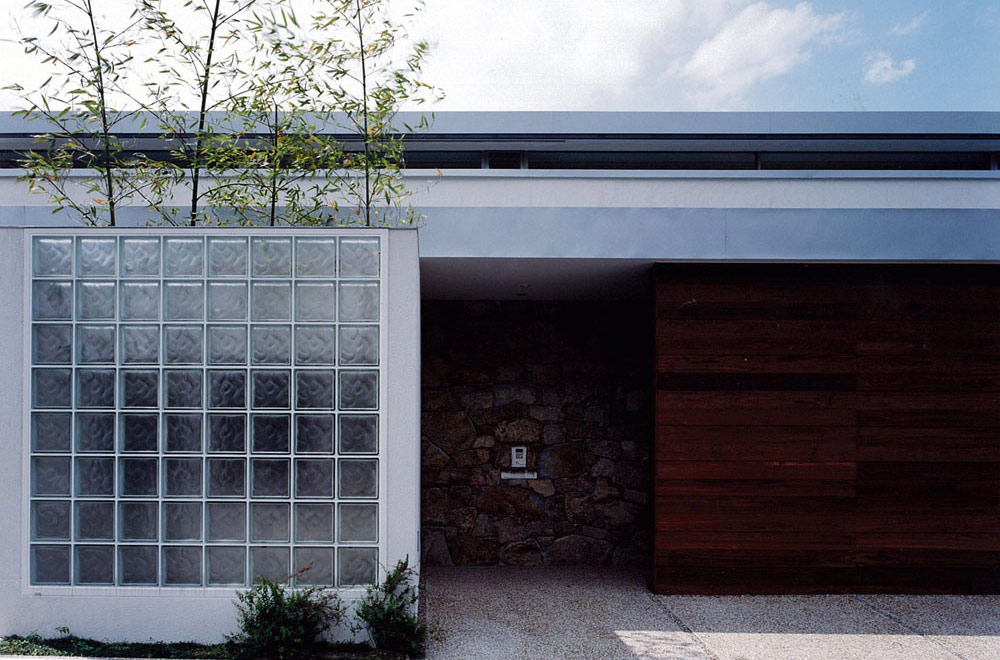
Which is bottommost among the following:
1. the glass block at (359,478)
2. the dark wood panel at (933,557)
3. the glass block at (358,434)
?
the dark wood panel at (933,557)

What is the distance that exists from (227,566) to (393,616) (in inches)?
39.4

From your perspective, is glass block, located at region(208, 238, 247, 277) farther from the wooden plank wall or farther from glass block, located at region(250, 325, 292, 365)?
the wooden plank wall

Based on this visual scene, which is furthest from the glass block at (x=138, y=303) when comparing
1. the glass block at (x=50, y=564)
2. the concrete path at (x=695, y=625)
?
the concrete path at (x=695, y=625)

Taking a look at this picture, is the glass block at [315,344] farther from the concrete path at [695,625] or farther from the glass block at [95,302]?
the concrete path at [695,625]

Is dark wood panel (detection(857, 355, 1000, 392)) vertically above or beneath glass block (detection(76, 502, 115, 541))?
above

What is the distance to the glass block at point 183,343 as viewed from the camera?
13.6 feet

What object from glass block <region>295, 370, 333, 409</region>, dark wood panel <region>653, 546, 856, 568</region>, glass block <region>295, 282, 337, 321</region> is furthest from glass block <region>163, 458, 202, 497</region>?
dark wood panel <region>653, 546, 856, 568</region>

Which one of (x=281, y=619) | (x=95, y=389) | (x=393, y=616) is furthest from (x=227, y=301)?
(x=393, y=616)

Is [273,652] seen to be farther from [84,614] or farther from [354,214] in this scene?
[354,214]

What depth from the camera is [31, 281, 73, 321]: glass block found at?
4.14m

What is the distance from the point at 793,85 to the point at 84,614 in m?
6.36

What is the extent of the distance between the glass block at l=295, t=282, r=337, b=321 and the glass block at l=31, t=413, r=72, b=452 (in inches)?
56.7

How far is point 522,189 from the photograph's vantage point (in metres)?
5.15

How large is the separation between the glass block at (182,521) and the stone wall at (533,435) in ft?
8.32
